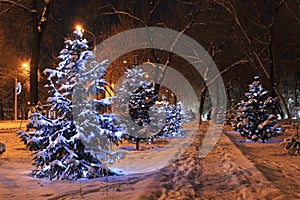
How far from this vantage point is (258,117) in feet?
70.9

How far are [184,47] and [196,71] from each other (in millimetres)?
10966

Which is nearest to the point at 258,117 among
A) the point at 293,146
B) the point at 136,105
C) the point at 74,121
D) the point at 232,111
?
the point at 293,146

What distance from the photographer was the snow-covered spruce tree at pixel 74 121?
10.2 meters

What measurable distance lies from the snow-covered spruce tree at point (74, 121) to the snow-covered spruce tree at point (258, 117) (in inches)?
488

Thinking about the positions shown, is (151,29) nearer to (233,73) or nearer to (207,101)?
(233,73)

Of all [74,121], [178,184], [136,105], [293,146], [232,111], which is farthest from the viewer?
[232,111]

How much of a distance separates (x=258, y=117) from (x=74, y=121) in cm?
1345

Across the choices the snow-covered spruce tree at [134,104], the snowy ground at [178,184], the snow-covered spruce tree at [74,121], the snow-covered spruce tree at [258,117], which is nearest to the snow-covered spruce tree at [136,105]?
the snow-covered spruce tree at [134,104]

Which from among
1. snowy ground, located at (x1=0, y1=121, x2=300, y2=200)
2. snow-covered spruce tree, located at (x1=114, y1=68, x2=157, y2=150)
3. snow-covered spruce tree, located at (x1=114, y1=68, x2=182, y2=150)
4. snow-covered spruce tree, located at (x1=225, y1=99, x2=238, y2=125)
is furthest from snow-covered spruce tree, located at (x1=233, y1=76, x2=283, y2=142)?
snow-covered spruce tree, located at (x1=225, y1=99, x2=238, y2=125)

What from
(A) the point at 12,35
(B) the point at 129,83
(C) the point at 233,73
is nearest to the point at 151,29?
(B) the point at 129,83

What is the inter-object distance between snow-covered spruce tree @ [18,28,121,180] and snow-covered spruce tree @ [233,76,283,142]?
12397mm

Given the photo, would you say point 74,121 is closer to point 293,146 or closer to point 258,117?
point 293,146

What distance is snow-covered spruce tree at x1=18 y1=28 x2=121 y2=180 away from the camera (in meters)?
10.2

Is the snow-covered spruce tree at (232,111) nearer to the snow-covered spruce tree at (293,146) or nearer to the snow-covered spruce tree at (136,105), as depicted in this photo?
the snow-covered spruce tree at (136,105)
